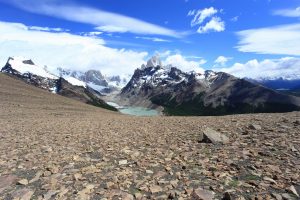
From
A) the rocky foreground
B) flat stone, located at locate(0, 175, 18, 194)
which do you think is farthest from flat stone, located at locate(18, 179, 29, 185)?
flat stone, located at locate(0, 175, 18, 194)

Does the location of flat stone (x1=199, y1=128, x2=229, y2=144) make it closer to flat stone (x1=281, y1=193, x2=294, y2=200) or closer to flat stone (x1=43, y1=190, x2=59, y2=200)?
flat stone (x1=281, y1=193, x2=294, y2=200)

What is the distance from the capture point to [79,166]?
1642cm

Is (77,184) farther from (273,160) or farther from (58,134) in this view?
(58,134)

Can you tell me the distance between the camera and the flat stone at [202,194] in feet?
40.2

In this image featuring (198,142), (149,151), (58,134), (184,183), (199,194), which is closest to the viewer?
(199,194)

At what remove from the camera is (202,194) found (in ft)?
40.9

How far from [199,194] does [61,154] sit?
8.81 m

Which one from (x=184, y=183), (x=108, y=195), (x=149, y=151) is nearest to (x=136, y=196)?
(x=108, y=195)

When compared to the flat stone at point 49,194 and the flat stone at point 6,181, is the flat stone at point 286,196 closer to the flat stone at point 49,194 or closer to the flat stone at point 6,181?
the flat stone at point 49,194

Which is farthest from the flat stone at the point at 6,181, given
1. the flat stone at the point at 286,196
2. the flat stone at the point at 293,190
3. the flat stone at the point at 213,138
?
the flat stone at the point at 293,190

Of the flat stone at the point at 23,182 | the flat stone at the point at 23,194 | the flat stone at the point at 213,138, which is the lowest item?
the flat stone at the point at 23,194

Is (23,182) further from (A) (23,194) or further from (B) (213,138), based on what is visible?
(B) (213,138)

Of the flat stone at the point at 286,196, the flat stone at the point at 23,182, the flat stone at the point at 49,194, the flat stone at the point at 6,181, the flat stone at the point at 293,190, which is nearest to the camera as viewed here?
the flat stone at the point at 286,196

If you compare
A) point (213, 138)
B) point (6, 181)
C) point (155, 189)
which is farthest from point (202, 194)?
point (6, 181)
